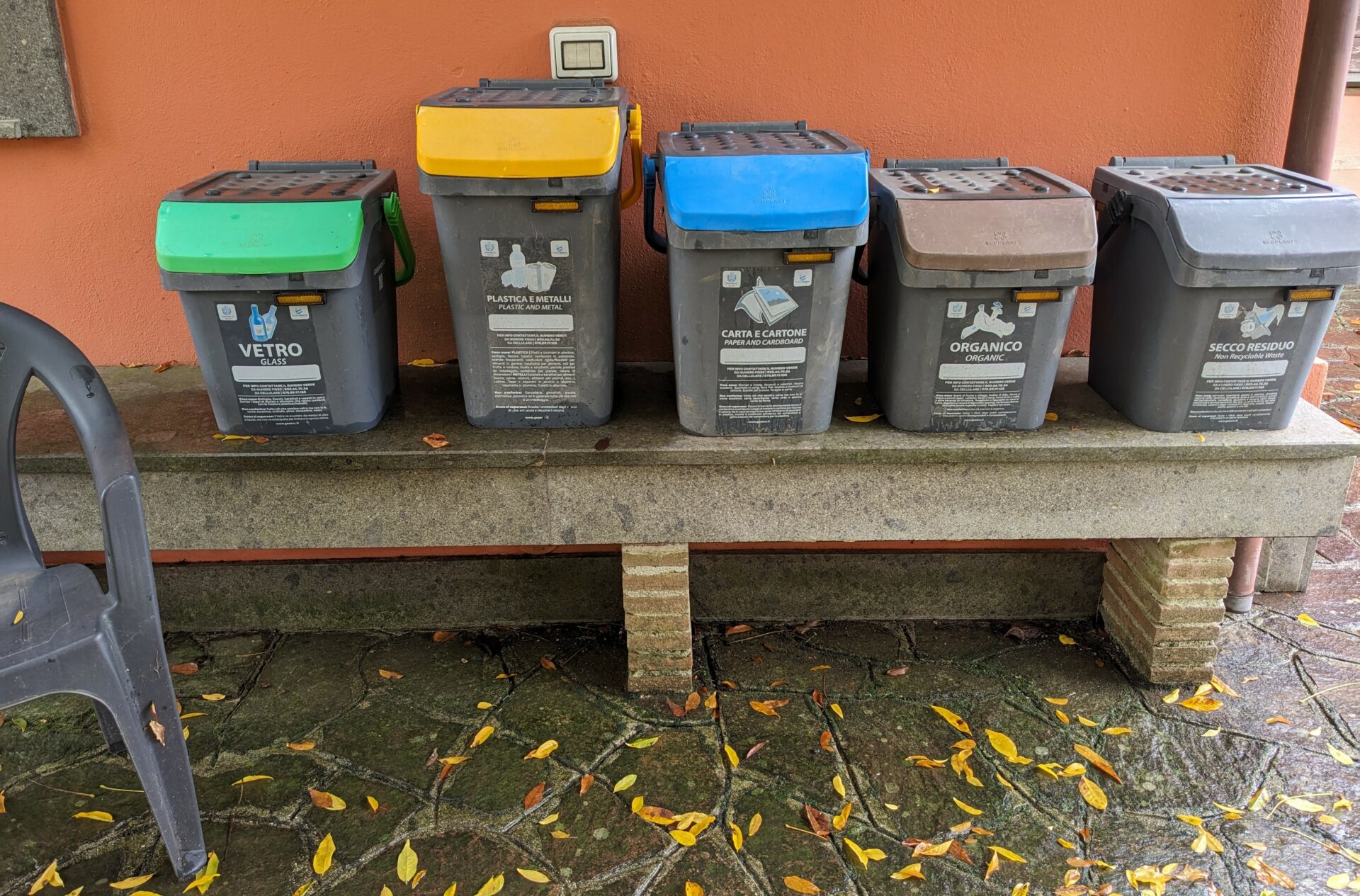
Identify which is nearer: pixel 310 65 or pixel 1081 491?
pixel 1081 491

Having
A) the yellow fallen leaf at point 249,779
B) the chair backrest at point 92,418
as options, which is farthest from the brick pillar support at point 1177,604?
the chair backrest at point 92,418

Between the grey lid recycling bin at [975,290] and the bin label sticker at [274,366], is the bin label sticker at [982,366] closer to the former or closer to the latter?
the grey lid recycling bin at [975,290]

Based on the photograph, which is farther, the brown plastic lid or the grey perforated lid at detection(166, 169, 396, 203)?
the grey perforated lid at detection(166, 169, 396, 203)

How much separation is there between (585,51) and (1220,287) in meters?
1.89

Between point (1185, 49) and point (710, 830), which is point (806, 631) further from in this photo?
point (1185, 49)

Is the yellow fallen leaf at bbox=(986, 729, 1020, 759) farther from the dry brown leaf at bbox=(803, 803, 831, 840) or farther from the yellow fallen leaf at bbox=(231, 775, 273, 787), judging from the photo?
the yellow fallen leaf at bbox=(231, 775, 273, 787)

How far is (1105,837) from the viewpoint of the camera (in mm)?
2355

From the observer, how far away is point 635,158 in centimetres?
270

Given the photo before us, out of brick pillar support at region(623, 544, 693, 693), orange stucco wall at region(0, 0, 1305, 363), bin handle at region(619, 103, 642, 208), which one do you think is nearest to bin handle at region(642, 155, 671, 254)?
bin handle at region(619, 103, 642, 208)

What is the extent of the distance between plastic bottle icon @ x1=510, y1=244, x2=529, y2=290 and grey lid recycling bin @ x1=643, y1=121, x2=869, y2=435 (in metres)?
0.38

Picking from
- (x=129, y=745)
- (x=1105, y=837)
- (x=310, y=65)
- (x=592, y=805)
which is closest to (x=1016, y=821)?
(x=1105, y=837)

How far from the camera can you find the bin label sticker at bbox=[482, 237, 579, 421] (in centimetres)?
252

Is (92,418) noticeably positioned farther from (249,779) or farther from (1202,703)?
(1202,703)

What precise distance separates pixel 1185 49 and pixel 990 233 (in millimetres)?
1107
